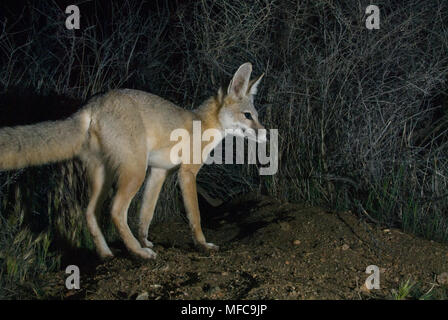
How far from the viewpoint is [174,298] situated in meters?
3.71

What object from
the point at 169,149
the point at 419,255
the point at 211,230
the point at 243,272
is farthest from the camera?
the point at 211,230

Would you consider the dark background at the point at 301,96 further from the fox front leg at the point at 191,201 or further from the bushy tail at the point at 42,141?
the fox front leg at the point at 191,201

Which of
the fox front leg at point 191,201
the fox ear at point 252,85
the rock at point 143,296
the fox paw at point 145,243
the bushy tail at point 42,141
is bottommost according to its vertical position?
the rock at point 143,296

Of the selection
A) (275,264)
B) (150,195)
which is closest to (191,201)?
(150,195)

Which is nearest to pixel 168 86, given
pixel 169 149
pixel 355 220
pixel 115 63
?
pixel 115 63

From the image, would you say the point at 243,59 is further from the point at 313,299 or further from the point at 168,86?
the point at 313,299

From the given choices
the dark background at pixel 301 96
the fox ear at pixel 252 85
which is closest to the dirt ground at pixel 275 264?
the dark background at pixel 301 96

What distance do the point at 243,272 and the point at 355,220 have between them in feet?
6.72

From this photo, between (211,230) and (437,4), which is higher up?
(437,4)

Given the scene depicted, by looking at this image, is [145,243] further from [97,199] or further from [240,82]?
[240,82]

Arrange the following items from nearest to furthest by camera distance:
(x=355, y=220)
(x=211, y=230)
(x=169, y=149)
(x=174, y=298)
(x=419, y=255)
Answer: (x=174, y=298), (x=419, y=255), (x=169, y=149), (x=355, y=220), (x=211, y=230)

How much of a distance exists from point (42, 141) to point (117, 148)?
70 centimetres

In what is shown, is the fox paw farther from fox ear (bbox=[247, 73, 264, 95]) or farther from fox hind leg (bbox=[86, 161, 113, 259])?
fox ear (bbox=[247, 73, 264, 95])

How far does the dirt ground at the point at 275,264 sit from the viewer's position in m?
3.91
